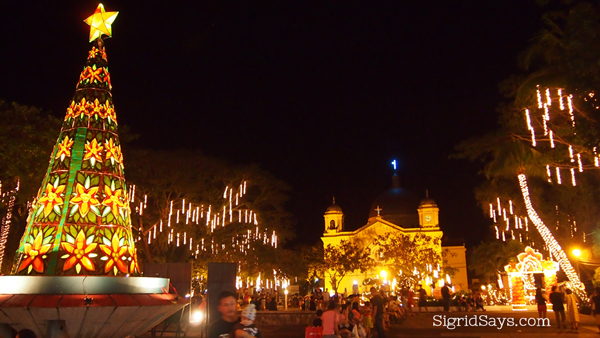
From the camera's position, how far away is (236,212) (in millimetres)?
34625

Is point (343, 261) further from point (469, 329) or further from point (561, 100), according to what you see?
point (561, 100)

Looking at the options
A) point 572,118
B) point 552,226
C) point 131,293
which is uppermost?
point 572,118

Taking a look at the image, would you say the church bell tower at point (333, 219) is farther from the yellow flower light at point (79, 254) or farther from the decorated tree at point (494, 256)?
the yellow flower light at point (79, 254)

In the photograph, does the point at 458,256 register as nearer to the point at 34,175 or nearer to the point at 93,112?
the point at 34,175

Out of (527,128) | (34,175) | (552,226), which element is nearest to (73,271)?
(34,175)

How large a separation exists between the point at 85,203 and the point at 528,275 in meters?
23.3

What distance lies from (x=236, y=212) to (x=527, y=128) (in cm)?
1966

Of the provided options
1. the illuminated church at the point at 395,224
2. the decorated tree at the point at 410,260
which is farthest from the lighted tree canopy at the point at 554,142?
the illuminated church at the point at 395,224

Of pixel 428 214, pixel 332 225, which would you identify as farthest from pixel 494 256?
pixel 332 225


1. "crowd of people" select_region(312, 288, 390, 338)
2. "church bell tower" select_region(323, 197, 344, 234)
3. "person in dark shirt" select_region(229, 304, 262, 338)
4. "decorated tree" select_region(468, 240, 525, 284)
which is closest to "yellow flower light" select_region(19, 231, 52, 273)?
"crowd of people" select_region(312, 288, 390, 338)

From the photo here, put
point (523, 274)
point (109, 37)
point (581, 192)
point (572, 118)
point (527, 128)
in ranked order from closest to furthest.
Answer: point (109, 37), point (572, 118), point (527, 128), point (523, 274), point (581, 192)

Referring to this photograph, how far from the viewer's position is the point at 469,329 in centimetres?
1712

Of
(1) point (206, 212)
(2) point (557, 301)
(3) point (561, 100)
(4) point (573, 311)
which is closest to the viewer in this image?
(4) point (573, 311)

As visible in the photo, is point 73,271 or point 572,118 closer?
point 73,271
